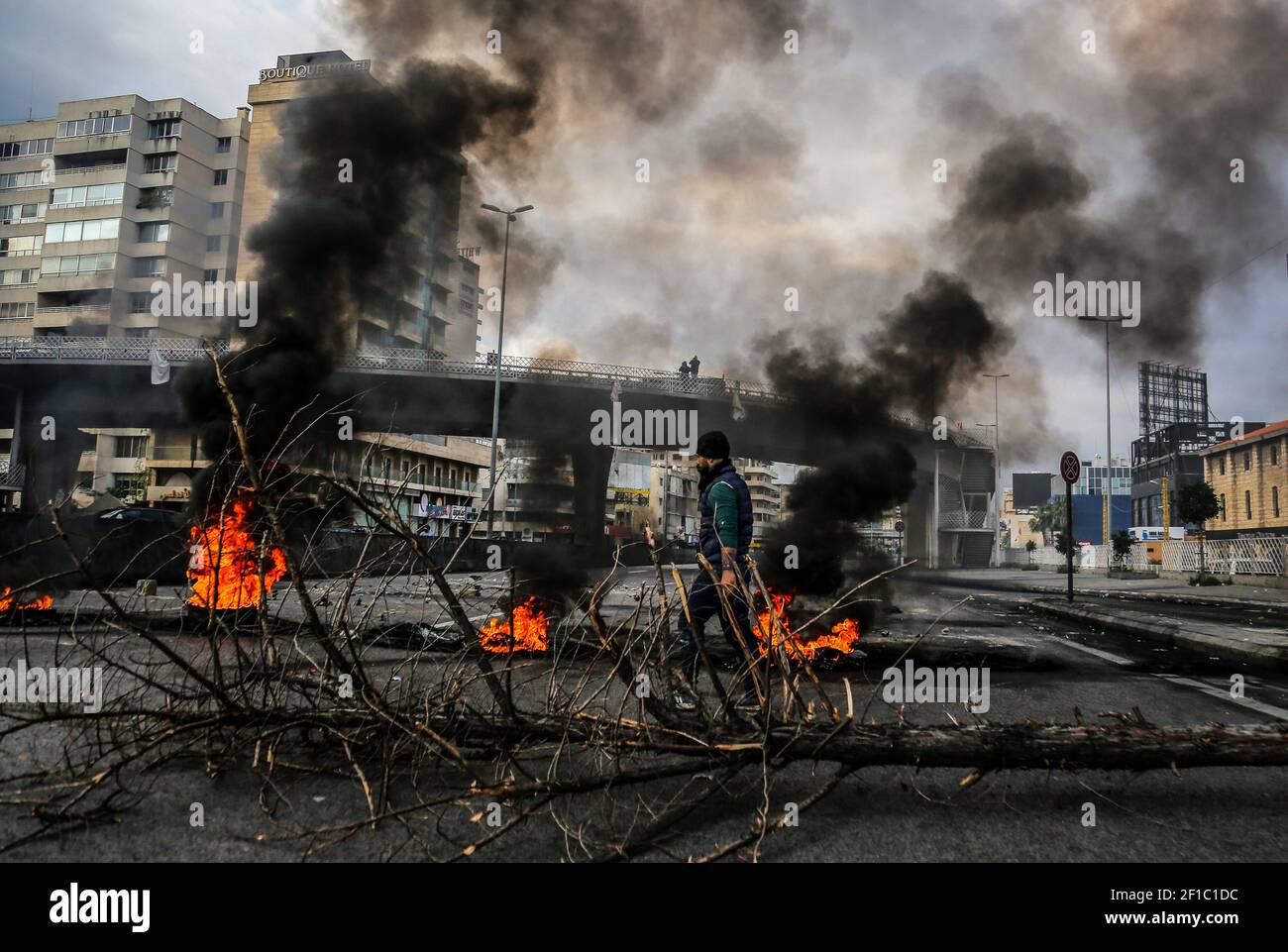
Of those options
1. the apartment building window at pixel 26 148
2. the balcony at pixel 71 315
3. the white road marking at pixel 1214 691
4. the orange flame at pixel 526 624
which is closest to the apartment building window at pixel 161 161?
the apartment building window at pixel 26 148

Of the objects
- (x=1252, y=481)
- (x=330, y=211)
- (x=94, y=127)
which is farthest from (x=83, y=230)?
(x=1252, y=481)

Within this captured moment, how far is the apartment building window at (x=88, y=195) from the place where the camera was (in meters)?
59.6

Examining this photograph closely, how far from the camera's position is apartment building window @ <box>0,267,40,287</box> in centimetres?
6153

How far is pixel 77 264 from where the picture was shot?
195ft

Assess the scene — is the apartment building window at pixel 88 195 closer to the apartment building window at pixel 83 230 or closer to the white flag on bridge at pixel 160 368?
the apartment building window at pixel 83 230

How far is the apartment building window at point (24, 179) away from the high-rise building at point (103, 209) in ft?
0.25

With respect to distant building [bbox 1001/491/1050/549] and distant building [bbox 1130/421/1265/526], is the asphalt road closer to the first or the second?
distant building [bbox 1130/421/1265/526]

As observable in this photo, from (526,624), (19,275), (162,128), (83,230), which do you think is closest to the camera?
(526,624)

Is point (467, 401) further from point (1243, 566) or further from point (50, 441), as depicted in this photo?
point (1243, 566)

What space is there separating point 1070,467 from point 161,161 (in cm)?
6743

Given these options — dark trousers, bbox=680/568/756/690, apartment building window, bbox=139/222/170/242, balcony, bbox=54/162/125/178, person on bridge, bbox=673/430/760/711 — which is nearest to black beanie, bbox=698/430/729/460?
person on bridge, bbox=673/430/760/711

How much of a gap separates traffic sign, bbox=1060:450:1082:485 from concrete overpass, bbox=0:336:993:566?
434cm

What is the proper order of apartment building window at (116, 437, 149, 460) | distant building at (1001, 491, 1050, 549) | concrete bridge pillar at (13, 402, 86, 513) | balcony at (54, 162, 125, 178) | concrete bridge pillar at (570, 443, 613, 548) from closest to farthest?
1. concrete bridge pillar at (570, 443, 613, 548)
2. concrete bridge pillar at (13, 402, 86, 513)
3. apartment building window at (116, 437, 149, 460)
4. balcony at (54, 162, 125, 178)
5. distant building at (1001, 491, 1050, 549)
